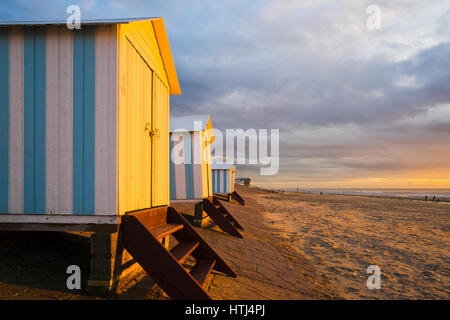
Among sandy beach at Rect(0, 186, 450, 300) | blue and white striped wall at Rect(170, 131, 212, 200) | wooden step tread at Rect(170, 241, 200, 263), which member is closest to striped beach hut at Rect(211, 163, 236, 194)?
sandy beach at Rect(0, 186, 450, 300)

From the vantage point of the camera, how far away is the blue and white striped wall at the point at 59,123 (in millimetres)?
3164

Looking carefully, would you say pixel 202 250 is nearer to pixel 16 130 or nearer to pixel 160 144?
pixel 160 144

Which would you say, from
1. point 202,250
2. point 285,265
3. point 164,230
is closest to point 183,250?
point 164,230

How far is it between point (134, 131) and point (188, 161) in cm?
518

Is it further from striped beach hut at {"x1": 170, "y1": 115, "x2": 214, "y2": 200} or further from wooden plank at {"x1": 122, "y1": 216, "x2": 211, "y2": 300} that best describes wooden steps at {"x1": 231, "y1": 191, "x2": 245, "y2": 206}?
wooden plank at {"x1": 122, "y1": 216, "x2": 211, "y2": 300}

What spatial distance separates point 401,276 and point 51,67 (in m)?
7.75

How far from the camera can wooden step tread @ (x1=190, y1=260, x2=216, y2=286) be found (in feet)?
12.0

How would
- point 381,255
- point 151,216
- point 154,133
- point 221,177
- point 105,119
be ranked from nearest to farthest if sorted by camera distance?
point 105,119 → point 151,216 → point 154,133 → point 381,255 → point 221,177

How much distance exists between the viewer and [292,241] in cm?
865

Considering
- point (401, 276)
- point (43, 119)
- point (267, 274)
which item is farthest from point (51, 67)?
point (401, 276)

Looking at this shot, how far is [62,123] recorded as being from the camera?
3205 millimetres

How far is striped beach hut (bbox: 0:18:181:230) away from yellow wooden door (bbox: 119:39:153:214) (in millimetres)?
39

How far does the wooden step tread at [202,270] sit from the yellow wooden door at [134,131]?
4.17ft

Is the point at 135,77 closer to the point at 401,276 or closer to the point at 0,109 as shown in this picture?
the point at 0,109
